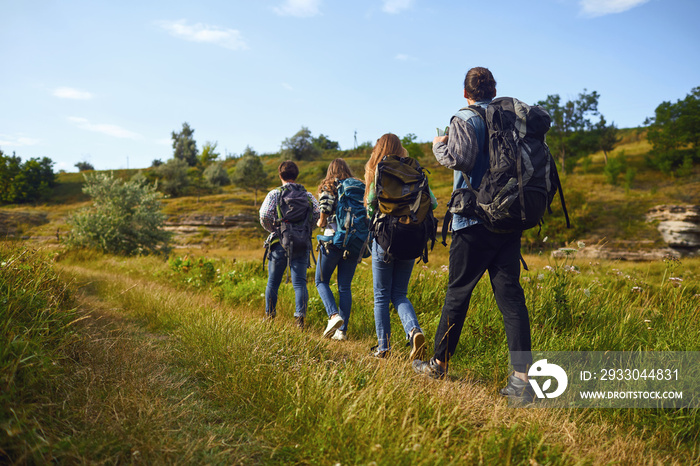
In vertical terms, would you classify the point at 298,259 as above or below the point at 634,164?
below

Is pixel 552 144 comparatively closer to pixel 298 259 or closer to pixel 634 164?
pixel 634 164

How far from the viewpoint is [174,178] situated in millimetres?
47969

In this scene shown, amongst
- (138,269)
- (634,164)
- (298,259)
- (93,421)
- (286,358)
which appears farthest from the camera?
(634,164)

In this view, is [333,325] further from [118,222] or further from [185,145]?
[185,145]

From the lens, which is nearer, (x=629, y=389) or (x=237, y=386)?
(x=237, y=386)

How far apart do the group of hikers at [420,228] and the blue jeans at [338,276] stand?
0.01 m

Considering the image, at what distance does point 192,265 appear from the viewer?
8523mm

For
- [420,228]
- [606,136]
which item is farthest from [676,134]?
[420,228]

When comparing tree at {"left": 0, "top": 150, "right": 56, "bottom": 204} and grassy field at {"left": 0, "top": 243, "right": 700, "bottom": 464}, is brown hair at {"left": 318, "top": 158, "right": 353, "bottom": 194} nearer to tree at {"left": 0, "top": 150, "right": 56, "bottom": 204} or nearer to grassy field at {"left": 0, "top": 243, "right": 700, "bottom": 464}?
A: grassy field at {"left": 0, "top": 243, "right": 700, "bottom": 464}

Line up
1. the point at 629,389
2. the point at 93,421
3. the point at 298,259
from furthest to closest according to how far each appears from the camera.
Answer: the point at 298,259 → the point at 629,389 → the point at 93,421

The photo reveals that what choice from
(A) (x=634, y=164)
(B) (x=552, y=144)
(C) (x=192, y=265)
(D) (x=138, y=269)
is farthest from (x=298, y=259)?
(A) (x=634, y=164)

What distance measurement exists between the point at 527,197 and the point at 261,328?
2.45 m

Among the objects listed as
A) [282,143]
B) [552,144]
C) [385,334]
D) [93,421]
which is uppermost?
[282,143]

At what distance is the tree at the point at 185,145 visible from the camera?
72000 millimetres
